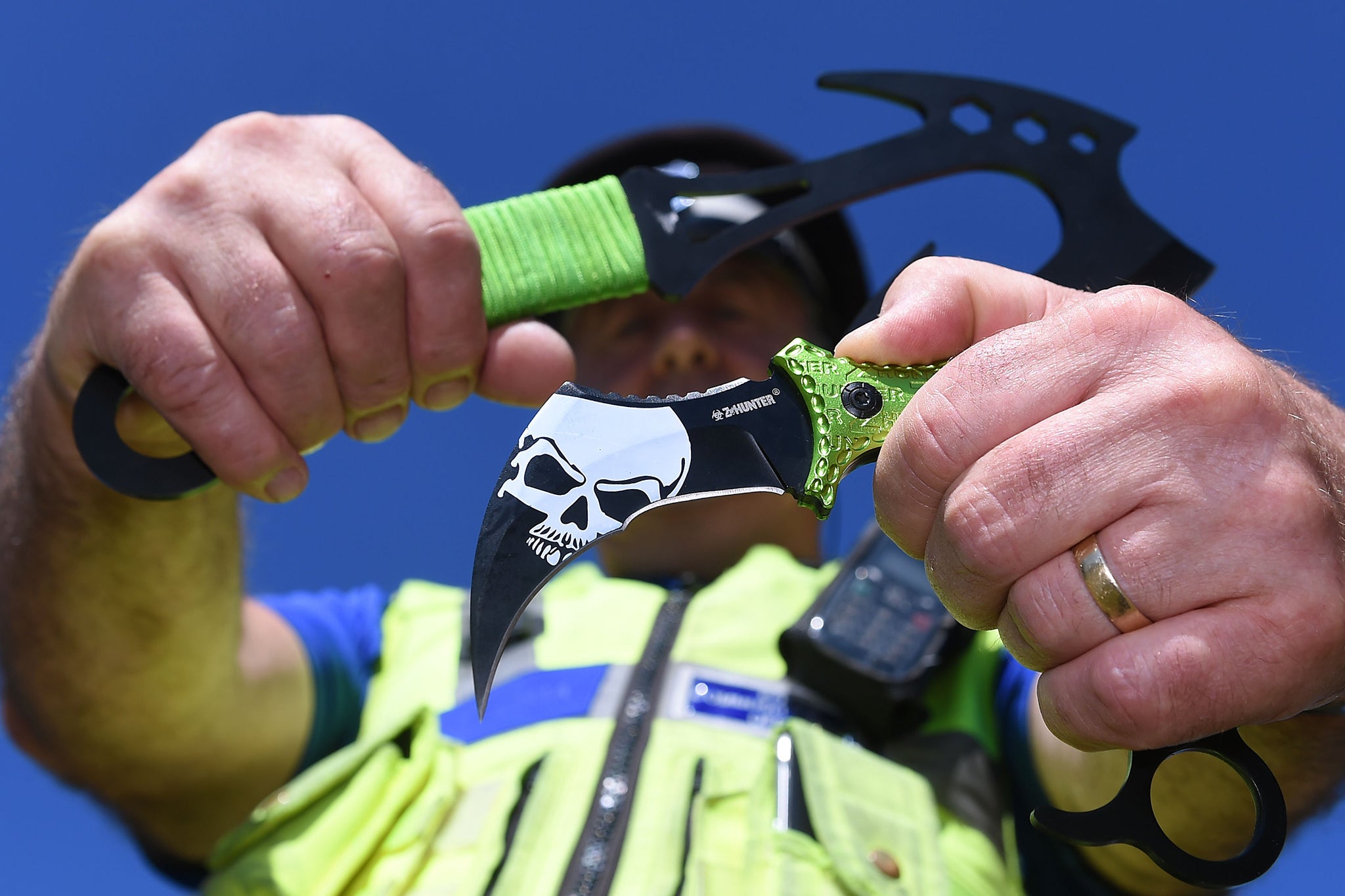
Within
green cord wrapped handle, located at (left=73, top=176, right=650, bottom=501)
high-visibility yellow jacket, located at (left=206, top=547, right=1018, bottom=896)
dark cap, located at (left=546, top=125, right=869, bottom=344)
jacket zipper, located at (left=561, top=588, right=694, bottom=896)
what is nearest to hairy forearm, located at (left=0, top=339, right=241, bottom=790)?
high-visibility yellow jacket, located at (left=206, top=547, right=1018, bottom=896)

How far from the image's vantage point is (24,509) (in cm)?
204

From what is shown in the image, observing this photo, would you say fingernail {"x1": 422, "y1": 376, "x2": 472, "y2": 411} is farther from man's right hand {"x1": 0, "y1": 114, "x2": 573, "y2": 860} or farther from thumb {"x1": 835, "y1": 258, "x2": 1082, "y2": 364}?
thumb {"x1": 835, "y1": 258, "x2": 1082, "y2": 364}

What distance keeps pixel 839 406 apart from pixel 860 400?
3 cm

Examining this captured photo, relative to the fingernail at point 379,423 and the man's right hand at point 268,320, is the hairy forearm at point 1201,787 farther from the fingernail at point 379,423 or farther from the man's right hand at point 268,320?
the fingernail at point 379,423

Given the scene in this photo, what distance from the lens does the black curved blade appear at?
1.02m

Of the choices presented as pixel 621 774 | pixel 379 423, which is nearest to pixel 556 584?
pixel 621 774

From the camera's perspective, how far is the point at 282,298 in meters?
1.36

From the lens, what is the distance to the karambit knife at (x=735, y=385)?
1018 millimetres

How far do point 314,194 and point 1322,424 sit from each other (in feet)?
4.25

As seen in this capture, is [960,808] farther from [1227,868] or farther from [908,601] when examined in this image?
[1227,868]

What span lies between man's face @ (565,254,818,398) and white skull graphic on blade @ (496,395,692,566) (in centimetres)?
195

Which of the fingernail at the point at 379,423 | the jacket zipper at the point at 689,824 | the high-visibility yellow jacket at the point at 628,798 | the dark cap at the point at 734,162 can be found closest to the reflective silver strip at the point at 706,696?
the high-visibility yellow jacket at the point at 628,798

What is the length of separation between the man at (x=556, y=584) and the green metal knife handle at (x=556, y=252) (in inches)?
2.9

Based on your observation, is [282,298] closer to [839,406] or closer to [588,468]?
[588,468]
